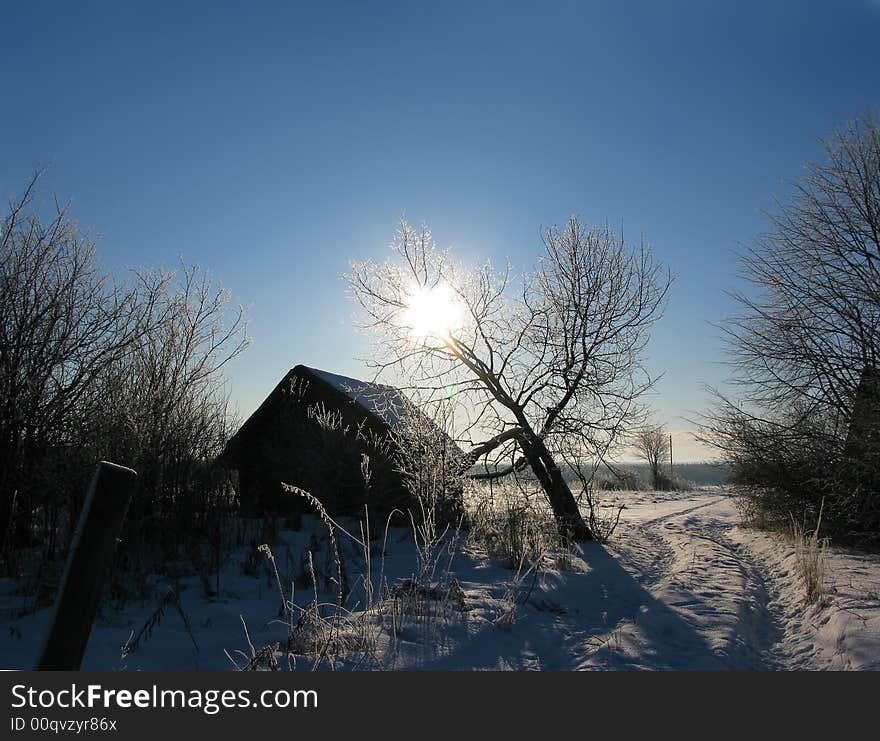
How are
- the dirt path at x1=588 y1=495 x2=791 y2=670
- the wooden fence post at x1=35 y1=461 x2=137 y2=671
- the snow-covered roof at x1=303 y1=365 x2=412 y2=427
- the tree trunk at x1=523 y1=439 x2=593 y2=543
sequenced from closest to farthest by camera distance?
the wooden fence post at x1=35 y1=461 x2=137 y2=671, the dirt path at x1=588 y1=495 x2=791 y2=670, the tree trunk at x1=523 y1=439 x2=593 y2=543, the snow-covered roof at x1=303 y1=365 x2=412 y2=427

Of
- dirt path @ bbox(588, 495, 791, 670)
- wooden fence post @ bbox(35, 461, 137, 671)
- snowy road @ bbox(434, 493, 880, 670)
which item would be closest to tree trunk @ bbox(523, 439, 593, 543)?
dirt path @ bbox(588, 495, 791, 670)

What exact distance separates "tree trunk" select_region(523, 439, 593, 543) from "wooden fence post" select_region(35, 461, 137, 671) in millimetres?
8998

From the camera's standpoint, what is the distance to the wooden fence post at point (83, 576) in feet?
7.06

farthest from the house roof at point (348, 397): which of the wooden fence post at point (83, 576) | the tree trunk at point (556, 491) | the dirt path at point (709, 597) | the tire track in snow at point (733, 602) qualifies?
the wooden fence post at point (83, 576)

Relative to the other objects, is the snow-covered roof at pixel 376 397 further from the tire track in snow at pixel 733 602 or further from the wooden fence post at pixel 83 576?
the wooden fence post at pixel 83 576

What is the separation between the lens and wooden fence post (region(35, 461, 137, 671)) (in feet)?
7.06

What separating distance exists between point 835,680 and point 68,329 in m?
9.16

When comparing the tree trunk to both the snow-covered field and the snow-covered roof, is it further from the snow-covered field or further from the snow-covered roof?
the snow-covered roof

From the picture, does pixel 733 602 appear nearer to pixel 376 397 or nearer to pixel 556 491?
pixel 556 491

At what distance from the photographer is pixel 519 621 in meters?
5.27

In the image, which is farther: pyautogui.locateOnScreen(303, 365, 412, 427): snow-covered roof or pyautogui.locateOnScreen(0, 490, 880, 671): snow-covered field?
pyautogui.locateOnScreen(303, 365, 412, 427): snow-covered roof

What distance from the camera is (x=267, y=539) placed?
338 inches

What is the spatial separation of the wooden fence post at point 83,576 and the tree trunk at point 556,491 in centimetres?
900

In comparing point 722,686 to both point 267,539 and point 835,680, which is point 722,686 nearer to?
point 835,680
